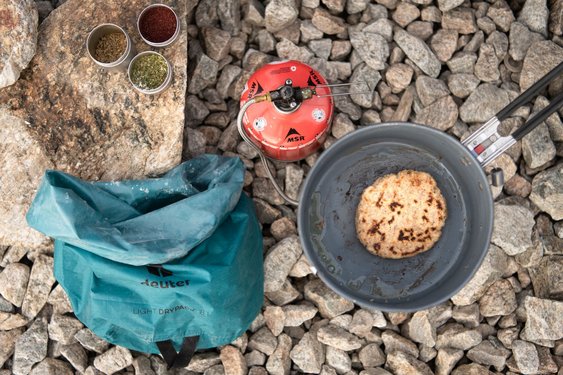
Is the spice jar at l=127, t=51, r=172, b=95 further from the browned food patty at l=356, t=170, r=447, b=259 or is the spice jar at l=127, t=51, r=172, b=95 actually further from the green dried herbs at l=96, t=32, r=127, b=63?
the browned food patty at l=356, t=170, r=447, b=259

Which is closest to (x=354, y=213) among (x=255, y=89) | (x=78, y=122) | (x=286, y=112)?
(x=286, y=112)

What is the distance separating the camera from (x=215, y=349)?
6.74 feet

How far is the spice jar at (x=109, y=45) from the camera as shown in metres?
1.90

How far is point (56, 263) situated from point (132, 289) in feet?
1.01

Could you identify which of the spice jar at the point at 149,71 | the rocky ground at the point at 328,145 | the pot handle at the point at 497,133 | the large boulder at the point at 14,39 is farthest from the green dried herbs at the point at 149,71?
the pot handle at the point at 497,133

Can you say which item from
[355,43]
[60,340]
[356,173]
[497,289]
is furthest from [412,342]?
[60,340]

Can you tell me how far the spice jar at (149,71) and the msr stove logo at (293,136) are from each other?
464 mm

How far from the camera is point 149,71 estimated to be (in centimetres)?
194

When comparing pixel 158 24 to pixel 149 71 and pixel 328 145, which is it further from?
pixel 328 145

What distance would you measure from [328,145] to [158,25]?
2.51 feet

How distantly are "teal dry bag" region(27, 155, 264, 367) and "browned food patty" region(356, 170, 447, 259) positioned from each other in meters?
0.43

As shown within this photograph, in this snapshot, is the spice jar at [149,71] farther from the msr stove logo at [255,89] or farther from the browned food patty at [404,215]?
the browned food patty at [404,215]

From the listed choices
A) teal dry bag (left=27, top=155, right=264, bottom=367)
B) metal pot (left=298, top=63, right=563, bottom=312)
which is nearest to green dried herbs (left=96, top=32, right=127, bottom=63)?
teal dry bag (left=27, top=155, right=264, bottom=367)

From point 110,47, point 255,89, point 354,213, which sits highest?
point 110,47
